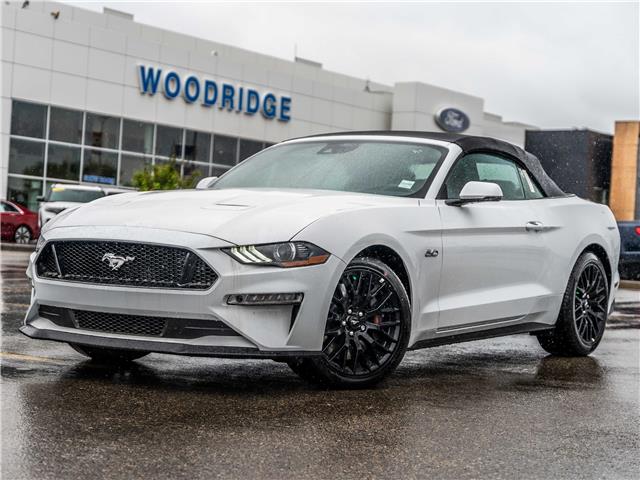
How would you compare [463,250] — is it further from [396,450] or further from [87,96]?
[87,96]

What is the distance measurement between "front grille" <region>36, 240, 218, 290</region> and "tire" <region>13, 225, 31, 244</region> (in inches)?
1041

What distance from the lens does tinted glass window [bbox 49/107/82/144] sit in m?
38.1

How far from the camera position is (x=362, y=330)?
5.96 meters

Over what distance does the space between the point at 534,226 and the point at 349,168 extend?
4.76 ft

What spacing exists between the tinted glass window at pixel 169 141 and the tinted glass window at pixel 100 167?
239cm

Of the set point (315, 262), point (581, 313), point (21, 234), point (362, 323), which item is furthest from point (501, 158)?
point (21, 234)

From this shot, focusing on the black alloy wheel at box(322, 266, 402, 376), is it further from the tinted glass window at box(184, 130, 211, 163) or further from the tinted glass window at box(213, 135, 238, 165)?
the tinted glass window at box(213, 135, 238, 165)

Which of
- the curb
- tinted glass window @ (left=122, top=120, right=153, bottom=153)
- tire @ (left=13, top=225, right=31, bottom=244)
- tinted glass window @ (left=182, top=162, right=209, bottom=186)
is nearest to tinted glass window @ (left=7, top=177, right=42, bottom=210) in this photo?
tinted glass window @ (left=122, top=120, right=153, bottom=153)

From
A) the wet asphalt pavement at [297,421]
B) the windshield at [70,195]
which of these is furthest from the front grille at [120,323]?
the windshield at [70,195]

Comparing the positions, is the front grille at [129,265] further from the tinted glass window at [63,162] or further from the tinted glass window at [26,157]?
the tinted glass window at [63,162]

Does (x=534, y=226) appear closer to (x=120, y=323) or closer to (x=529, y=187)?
(x=529, y=187)

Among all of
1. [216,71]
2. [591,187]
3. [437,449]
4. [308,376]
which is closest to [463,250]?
[308,376]

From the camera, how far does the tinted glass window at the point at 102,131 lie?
39312mm

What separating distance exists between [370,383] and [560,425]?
45.9 inches
